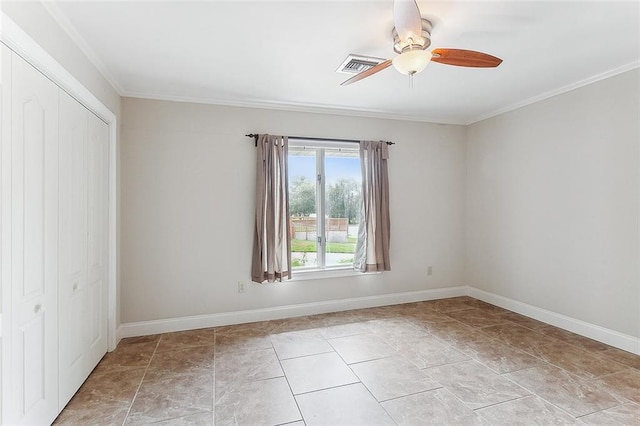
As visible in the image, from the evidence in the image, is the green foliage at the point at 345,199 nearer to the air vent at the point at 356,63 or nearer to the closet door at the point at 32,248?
the air vent at the point at 356,63

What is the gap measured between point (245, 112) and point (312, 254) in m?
1.98

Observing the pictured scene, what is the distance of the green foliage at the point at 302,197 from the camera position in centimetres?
416

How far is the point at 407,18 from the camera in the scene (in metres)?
1.75

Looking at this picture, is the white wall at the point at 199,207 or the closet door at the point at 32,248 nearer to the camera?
the closet door at the point at 32,248

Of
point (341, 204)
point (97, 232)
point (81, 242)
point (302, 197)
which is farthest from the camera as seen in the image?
point (341, 204)

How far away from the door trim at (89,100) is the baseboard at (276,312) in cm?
38

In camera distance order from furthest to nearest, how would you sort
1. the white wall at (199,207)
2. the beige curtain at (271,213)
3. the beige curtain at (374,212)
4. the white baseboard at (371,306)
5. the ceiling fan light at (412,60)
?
the beige curtain at (374,212)
the beige curtain at (271,213)
the white wall at (199,207)
the white baseboard at (371,306)
the ceiling fan light at (412,60)

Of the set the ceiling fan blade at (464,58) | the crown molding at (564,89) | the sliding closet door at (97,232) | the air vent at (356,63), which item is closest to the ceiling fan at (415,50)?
the ceiling fan blade at (464,58)

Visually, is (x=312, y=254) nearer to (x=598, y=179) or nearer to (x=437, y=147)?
(x=437, y=147)

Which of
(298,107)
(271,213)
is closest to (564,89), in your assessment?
(298,107)

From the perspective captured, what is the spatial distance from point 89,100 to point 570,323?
512 cm

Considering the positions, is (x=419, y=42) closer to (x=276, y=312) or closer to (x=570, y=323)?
(x=276, y=312)

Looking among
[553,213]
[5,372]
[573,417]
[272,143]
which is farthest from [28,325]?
[553,213]

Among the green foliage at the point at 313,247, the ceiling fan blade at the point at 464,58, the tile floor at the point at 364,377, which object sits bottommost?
the tile floor at the point at 364,377
